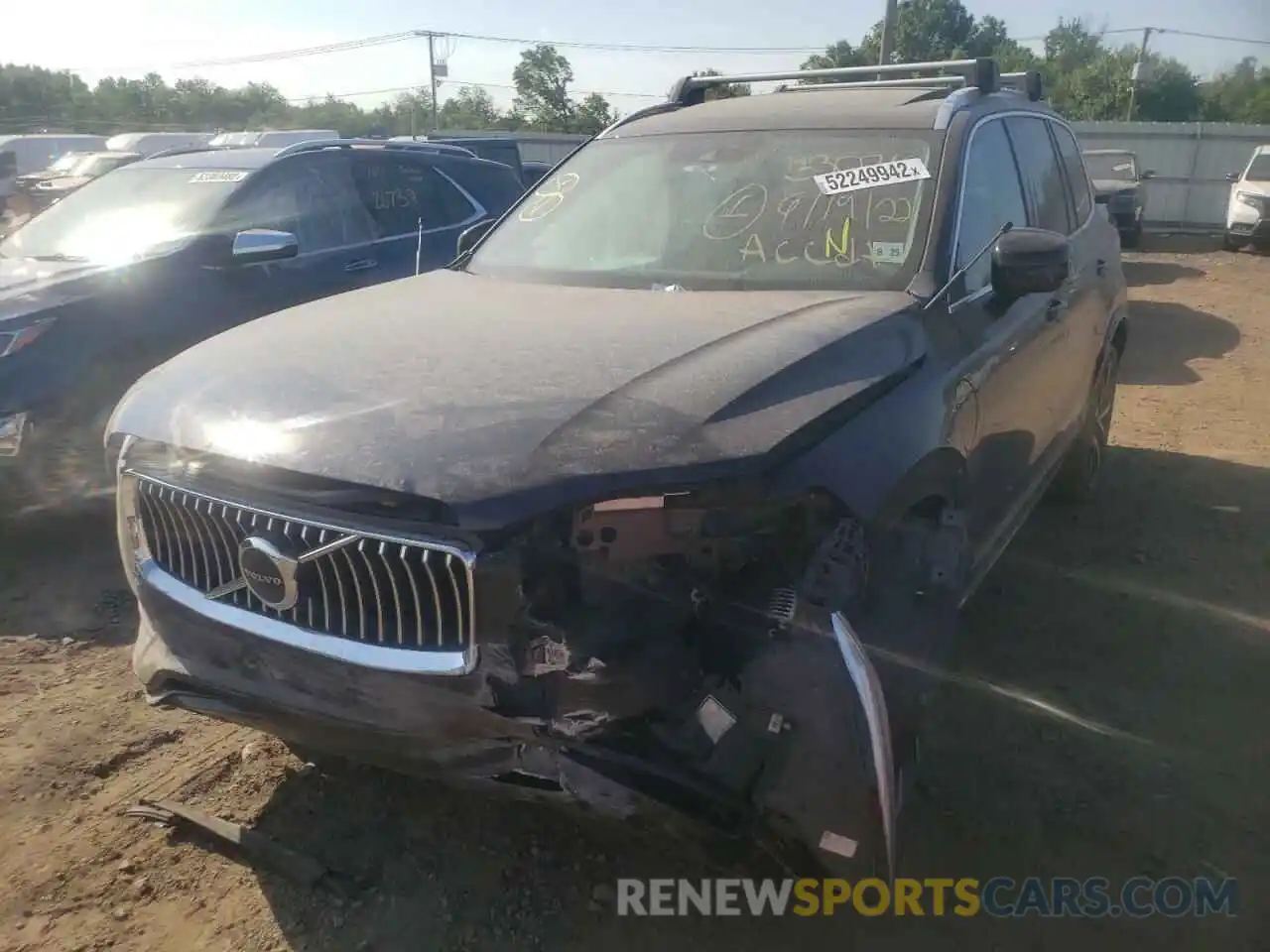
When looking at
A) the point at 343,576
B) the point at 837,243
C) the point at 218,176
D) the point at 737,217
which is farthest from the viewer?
the point at 218,176

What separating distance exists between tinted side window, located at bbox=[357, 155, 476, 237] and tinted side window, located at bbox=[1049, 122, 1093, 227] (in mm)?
3842

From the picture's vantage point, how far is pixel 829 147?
3588 millimetres

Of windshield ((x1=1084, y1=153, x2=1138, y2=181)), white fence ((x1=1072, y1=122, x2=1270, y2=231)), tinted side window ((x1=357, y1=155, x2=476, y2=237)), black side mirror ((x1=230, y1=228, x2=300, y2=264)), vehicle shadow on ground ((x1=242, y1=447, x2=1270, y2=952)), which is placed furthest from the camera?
white fence ((x1=1072, y1=122, x2=1270, y2=231))

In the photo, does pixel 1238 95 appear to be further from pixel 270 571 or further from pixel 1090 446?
pixel 270 571

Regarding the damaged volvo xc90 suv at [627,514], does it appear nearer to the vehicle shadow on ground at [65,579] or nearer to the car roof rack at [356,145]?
the vehicle shadow on ground at [65,579]

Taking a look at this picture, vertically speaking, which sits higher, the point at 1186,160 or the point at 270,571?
the point at 270,571

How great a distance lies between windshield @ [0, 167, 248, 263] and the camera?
5664 mm

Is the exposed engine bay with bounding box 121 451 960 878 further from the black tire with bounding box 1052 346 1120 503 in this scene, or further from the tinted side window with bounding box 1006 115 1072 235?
the black tire with bounding box 1052 346 1120 503

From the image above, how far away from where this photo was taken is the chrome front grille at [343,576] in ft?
6.98

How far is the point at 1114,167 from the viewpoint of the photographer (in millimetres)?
18266

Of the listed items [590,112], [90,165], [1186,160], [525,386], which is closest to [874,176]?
[525,386]

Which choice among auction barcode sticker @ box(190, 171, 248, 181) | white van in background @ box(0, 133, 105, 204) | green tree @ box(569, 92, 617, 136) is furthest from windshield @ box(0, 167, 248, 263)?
green tree @ box(569, 92, 617, 136)

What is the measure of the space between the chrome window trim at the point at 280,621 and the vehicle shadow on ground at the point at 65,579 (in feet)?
5.61

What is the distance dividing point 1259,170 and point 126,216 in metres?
19.4
